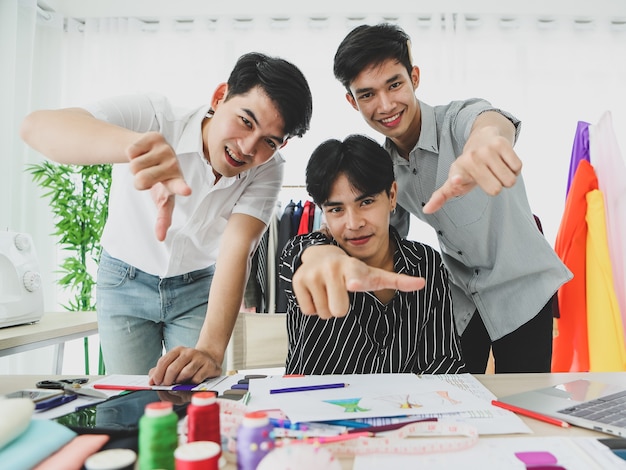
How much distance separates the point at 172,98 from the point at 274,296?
62.4 inches

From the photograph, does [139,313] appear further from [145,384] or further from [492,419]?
[492,419]

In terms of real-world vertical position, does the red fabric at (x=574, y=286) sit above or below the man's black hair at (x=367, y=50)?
below

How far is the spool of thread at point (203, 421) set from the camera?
533mm

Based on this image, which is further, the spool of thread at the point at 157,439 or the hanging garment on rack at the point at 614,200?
the hanging garment on rack at the point at 614,200

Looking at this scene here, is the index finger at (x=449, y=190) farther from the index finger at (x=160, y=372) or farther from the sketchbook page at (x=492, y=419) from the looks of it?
the index finger at (x=160, y=372)

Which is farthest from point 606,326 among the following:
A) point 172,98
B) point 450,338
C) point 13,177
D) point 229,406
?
point 13,177

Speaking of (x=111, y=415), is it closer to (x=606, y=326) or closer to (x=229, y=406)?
(x=229, y=406)

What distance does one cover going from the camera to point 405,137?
1355 mm

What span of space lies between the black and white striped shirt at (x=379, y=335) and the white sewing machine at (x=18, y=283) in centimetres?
97

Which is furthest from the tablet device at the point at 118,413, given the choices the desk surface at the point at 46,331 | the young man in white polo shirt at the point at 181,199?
the desk surface at the point at 46,331

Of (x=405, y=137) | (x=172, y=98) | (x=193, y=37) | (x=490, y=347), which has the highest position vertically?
(x=193, y=37)

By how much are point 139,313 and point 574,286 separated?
1722 mm

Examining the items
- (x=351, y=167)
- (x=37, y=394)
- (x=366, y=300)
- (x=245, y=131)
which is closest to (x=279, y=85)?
(x=245, y=131)

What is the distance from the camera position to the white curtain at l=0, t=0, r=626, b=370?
3.10 metres
